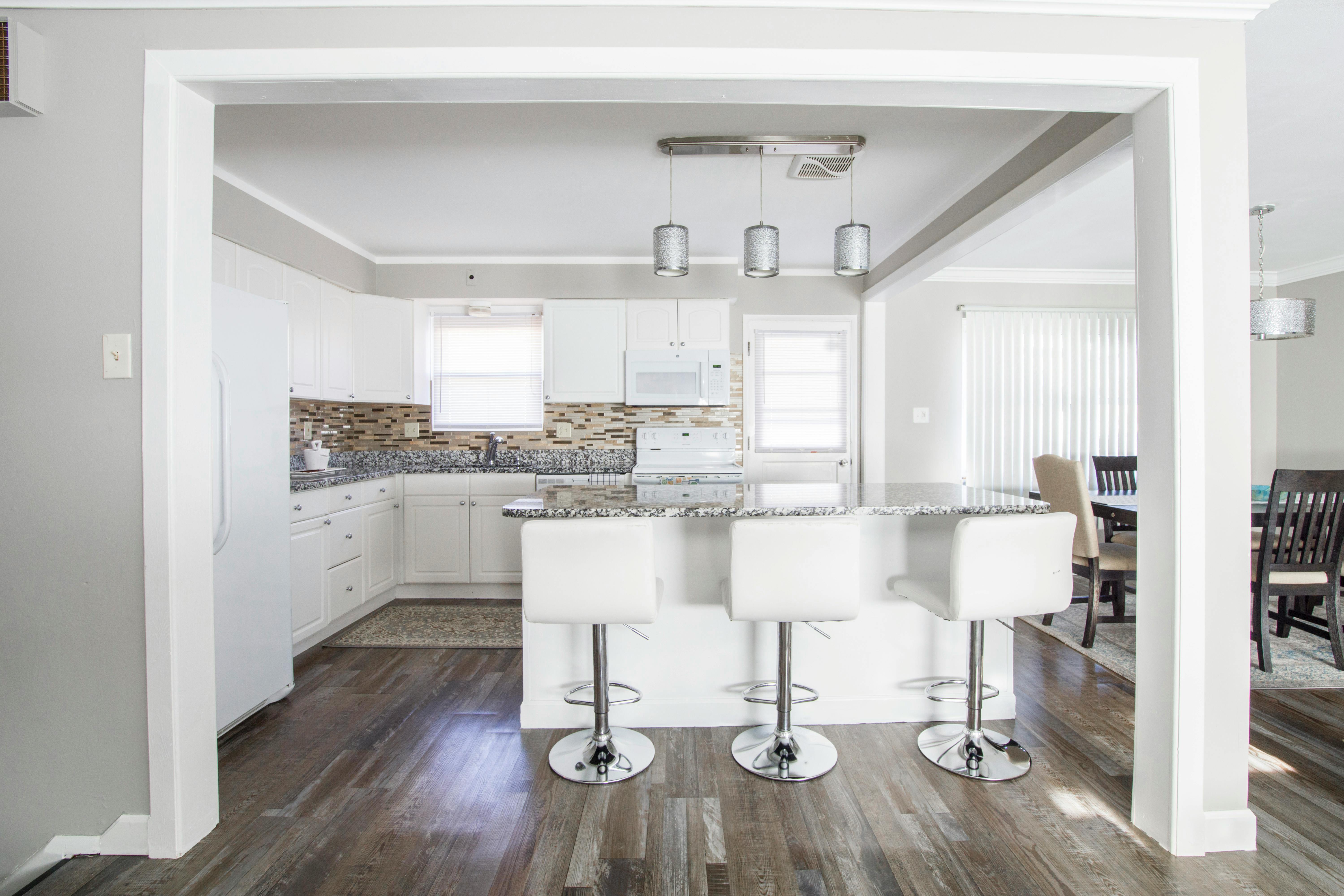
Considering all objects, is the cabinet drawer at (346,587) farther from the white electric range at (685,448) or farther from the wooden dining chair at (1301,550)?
the wooden dining chair at (1301,550)

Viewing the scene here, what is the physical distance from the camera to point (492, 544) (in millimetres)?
4086

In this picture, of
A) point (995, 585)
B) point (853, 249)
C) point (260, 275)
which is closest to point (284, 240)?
point (260, 275)

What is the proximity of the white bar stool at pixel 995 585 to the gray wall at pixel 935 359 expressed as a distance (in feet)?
9.84

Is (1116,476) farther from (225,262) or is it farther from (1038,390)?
(225,262)

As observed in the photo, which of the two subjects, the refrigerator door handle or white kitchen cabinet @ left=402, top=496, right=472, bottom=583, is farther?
white kitchen cabinet @ left=402, top=496, right=472, bottom=583

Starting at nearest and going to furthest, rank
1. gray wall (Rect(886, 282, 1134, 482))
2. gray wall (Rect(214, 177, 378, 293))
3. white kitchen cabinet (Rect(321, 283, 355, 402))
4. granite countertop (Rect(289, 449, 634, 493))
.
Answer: gray wall (Rect(214, 177, 378, 293)) < white kitchen cabinet (Rect(321, 283, 355, 402)) < granite countertop (Rect(289, 449, 634, 493)) < gray wall (Rect(886, 282, 1134, 482))

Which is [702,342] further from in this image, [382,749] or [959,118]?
[382,749]

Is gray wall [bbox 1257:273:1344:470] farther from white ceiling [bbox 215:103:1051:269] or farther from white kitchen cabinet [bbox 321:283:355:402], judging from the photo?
white kitchen cabinet [bbox 321:283:355:402]

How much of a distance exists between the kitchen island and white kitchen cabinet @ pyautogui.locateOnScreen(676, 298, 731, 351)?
2262 millimetres

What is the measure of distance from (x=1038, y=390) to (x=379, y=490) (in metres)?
4.82

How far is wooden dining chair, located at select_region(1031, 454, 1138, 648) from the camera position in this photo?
3104 mm

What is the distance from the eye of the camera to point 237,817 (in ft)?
5.87

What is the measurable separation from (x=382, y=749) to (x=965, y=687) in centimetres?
210

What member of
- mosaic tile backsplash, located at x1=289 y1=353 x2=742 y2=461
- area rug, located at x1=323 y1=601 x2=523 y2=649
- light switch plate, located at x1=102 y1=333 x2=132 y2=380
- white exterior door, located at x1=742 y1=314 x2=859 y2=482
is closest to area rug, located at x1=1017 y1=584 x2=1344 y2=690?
white exterior door, located at x1=742 y1=314 x2=859 y2=482
